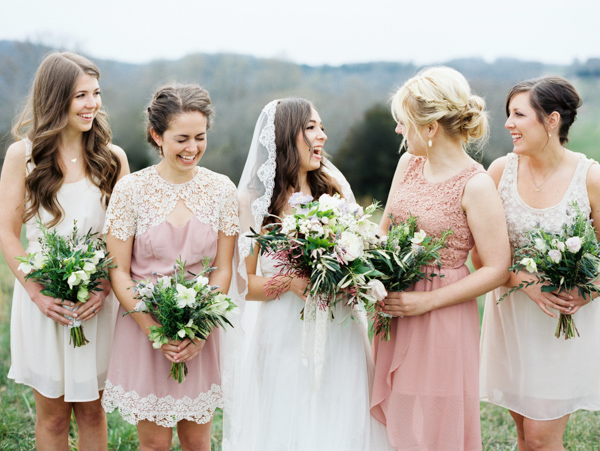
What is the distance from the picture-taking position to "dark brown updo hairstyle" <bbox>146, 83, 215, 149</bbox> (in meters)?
3.29

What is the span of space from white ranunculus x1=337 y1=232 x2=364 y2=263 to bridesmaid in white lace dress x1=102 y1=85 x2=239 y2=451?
0.83 m

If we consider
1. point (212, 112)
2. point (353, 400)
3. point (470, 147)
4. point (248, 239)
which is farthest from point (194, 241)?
point (470, 147)

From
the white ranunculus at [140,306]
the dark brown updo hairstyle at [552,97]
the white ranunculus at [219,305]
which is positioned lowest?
the white ranunculus at [140,306]

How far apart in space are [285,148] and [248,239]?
66 cm

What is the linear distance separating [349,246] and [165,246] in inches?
44.1

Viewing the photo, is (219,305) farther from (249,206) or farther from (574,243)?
(574,243)

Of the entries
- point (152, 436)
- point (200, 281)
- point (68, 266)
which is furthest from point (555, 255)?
point (68, 266)

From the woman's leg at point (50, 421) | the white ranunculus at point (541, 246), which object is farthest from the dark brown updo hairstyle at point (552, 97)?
the woman's leg at point (50, 421)

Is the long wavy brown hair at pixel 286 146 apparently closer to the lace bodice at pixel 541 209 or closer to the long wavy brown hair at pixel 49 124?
the long wavy brown hair at pixel 49 124

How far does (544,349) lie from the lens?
11.8 feet

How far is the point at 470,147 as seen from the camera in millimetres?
3869

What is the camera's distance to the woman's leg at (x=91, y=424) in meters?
3.84
